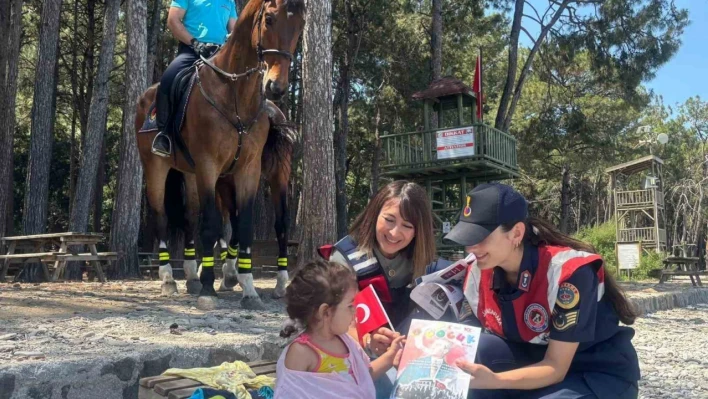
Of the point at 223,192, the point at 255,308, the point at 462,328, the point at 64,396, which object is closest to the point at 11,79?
the point at 223,192

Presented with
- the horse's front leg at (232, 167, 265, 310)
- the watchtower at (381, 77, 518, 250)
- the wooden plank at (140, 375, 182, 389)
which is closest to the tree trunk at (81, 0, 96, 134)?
the watchtower at (381, 77, 518, 250)

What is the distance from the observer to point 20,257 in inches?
441

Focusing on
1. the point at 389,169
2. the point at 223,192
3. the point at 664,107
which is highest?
the point at 664,107

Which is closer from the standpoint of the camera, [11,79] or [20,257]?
[20,257]

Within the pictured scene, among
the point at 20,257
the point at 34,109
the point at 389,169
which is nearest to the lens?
the point at 20,257

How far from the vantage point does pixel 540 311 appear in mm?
2725

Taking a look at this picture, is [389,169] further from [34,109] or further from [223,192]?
[223,192]

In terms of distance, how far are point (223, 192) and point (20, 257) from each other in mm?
5045

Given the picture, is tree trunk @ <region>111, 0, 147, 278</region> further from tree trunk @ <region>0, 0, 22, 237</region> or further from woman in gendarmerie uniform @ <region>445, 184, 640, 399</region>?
woman in gendarmerie uniform @ <region>445, 184, 640, 399</region>

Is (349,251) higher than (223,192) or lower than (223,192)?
lower

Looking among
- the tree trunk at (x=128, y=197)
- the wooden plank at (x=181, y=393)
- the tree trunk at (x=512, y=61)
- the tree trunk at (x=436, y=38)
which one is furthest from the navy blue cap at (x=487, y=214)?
the tree trunk at (x=512, y=61)

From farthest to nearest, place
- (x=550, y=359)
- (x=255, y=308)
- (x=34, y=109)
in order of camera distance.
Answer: (x=34, y=109), (x=255, y=308), (x=550, y=359)

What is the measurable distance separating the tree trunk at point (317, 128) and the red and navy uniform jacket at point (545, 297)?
6.51 meters

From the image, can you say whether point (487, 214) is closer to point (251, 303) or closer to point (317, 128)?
point (251, 303)
